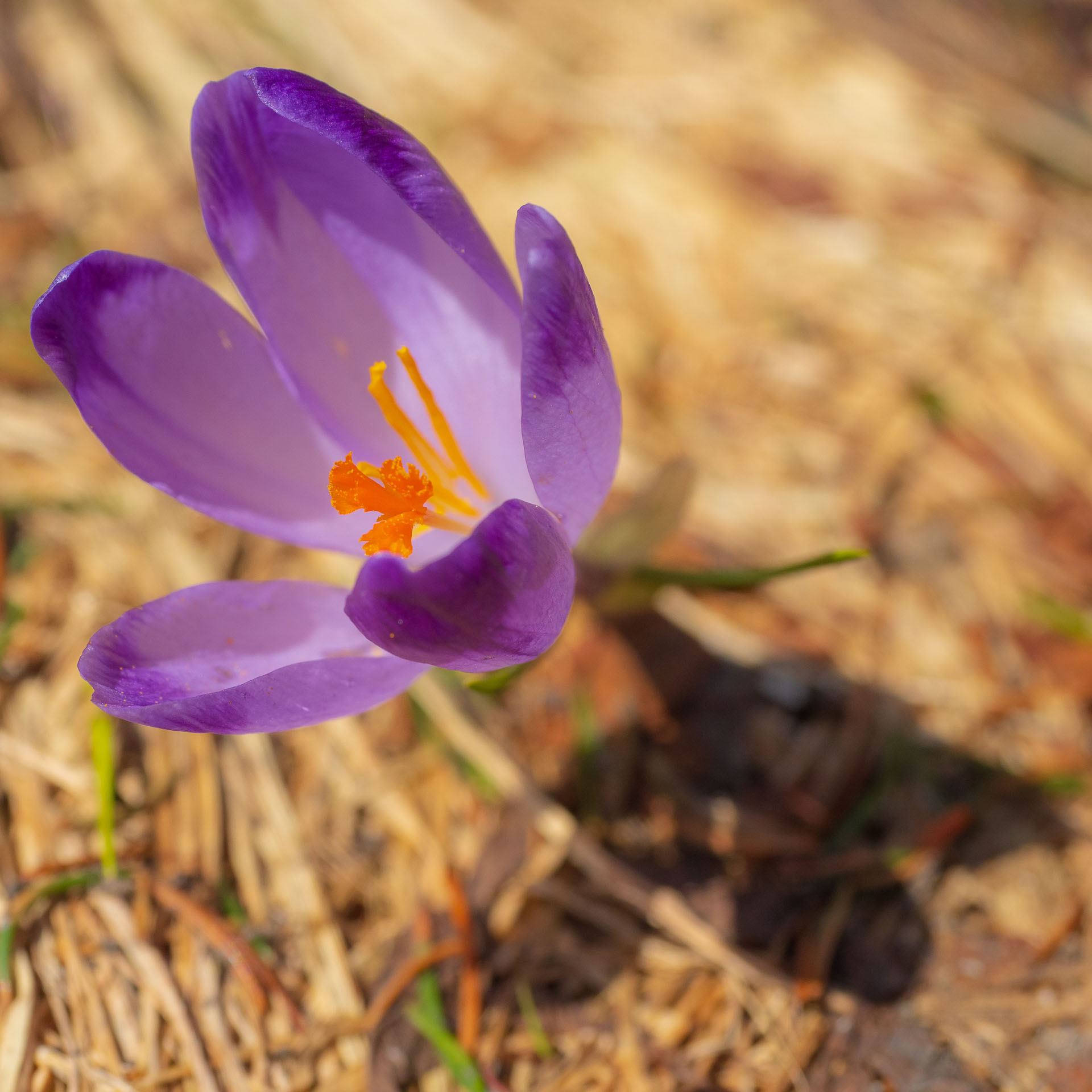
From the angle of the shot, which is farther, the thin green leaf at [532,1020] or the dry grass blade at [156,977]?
the thin green leaf at [532,1020]

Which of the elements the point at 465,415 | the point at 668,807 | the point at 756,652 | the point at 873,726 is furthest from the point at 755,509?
the point at 465,415

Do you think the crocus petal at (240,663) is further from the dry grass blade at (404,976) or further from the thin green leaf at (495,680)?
the dry grass blade at (404,976)

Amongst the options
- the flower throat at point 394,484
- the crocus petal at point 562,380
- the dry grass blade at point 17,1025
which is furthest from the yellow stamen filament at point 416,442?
the dry grass blade at point 17,1025

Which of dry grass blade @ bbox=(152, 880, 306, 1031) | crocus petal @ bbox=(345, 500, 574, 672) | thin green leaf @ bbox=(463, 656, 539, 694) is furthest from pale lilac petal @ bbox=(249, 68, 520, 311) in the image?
dry grass blade @ bbox=(152, 880, 306, 1031)

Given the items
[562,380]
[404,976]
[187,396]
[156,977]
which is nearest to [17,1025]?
[156,977]

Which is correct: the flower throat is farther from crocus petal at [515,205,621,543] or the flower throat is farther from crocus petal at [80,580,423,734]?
crocus petal at [515,205,621,543]
